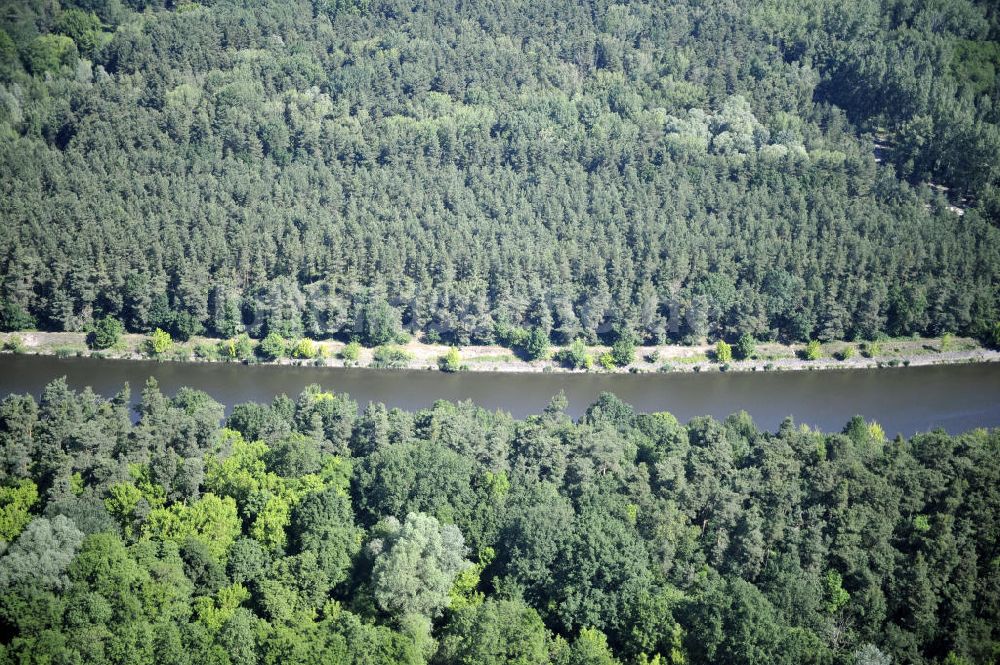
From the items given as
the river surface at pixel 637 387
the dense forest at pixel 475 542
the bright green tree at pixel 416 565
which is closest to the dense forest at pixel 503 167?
the river surface at pixel 637 387

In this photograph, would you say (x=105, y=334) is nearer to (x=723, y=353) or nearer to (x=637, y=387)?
(x=637, y=387)

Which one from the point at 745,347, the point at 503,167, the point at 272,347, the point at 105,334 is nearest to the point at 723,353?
the point at 745,347

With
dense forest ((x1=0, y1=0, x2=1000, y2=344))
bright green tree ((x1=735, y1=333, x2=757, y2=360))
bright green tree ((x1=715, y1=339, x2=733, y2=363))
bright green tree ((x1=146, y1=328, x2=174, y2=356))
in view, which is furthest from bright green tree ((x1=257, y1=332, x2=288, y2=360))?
bright green tree ((x1=735, y1=333, x2=757, y2=360))

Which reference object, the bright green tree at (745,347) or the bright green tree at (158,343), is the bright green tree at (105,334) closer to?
the bright green tree at (158,343)

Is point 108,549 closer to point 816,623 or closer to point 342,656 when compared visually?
point 342,656

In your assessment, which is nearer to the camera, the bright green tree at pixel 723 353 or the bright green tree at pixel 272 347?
the bright green tree at pixel 272 347

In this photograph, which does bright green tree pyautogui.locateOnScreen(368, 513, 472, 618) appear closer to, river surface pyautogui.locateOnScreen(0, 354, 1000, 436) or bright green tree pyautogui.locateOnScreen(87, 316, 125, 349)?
river surface pyautogui.locateOnScreen(0, 354, 1000, 436)

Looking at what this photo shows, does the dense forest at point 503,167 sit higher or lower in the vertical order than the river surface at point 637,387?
higher

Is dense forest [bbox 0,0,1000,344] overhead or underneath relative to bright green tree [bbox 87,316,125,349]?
overhead

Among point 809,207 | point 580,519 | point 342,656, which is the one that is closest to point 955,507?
point 580,519
